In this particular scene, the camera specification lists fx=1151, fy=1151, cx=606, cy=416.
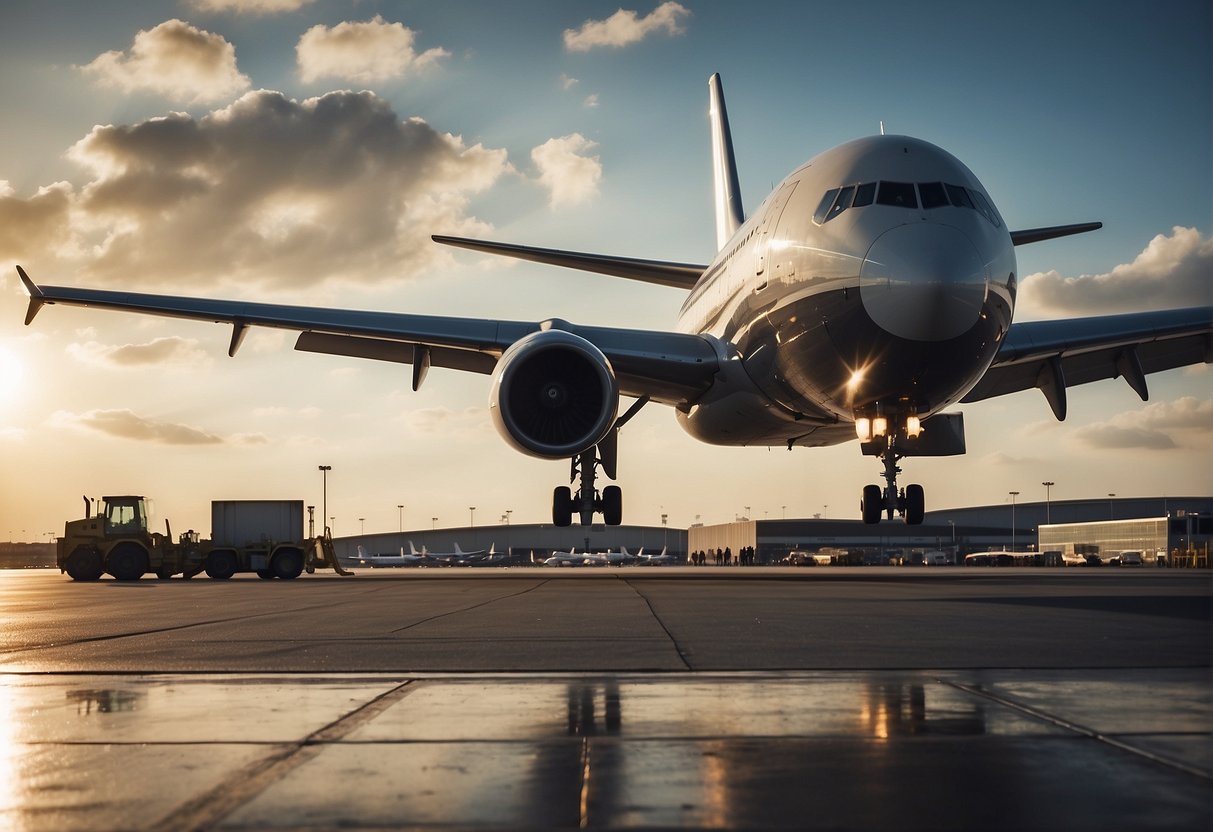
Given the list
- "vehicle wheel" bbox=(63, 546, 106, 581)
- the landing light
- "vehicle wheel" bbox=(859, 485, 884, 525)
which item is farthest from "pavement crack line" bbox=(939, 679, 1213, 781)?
Result: "vehicle wheel" bbox=(63, 546, 106, 581)

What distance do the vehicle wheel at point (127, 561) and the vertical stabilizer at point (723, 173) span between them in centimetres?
2051

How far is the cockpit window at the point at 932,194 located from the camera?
53.5ft

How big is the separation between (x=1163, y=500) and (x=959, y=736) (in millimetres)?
139867

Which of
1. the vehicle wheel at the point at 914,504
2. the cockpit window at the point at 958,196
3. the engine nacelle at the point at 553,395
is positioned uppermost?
the cockpit window at the point at 958,196

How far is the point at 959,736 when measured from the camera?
178 inches

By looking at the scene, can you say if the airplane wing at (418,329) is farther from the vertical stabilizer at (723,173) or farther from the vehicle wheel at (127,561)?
the vertical stabilizer at (723,173)

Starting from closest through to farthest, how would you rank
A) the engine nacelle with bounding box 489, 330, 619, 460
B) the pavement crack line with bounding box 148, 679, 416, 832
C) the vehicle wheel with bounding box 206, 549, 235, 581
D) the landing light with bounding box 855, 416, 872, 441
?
1. the pavement crack line with bounding box 148, 679, 416, 832
2. the landing light with bounding box 855, 416, 872, 441
3. the engine nacelle with bounding box 489, 330, 619, 460
4. the vehicle wheel with bounding box 206, 549, 235, 581

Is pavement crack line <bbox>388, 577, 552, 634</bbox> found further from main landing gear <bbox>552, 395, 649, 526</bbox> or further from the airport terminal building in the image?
the airport terminal building

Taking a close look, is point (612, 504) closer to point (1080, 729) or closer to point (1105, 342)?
point (1105, 342)

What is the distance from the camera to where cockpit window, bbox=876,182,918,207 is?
16422 millimetres

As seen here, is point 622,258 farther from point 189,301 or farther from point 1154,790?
point 1154,790

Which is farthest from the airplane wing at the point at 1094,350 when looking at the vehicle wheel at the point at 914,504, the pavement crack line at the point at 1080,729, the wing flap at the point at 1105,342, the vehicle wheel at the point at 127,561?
the vehicle wheel at the point at 127,561

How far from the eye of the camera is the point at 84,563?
105 ft

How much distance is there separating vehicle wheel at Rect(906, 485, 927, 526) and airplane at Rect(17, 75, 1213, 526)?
41 mm
